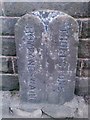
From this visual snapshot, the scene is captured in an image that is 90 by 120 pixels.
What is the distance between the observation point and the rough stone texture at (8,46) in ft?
6.84

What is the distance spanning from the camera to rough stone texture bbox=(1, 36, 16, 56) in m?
2.08

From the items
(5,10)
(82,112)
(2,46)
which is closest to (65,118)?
(82,112)

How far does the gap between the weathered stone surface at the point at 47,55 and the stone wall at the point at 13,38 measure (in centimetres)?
10

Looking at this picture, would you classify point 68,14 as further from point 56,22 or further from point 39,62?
point 39,62

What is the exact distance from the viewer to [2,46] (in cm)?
212

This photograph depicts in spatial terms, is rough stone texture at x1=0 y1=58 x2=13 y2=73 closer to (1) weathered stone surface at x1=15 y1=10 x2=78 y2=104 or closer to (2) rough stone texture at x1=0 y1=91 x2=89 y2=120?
(1) weathered stone surface at x1=15 y1=10 x2=78 y2=104

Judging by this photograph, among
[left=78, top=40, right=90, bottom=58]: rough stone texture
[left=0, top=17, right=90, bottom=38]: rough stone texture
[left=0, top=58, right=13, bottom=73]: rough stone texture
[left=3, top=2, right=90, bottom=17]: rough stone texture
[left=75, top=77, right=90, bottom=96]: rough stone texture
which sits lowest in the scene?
[left=75, top=77, right=90, bottom=96]: rough stone texture

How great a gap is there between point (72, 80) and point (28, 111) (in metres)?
0.43

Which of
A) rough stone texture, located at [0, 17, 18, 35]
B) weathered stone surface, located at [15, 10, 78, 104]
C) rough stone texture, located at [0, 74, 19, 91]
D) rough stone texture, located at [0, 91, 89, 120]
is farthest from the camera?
rough stone texture, located at [0, 74, 19, 91]

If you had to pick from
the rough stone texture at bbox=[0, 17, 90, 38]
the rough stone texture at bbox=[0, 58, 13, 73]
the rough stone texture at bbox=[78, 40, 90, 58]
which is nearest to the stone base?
the rough stone texture at bbox=[0, 58, 13, 73]

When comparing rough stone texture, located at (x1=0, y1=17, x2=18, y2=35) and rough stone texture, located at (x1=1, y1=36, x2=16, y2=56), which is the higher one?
rough stone texture, located at (x1=0, y1=17, x2=18, y2=35)

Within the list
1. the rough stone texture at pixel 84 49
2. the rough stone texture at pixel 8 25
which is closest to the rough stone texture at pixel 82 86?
the rough stone texture at pixel 84 49

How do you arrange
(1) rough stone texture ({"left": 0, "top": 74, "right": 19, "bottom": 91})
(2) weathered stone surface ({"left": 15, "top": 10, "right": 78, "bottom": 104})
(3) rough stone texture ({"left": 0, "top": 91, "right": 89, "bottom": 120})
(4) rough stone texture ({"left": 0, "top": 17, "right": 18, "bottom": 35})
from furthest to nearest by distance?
1. (1) rough stone texture ({"left": 0, "top": 74, "right": 19, "bottom": 91})
2. (3) rough stone texture ({"left": 0, "top": 91, "right": 89, "bottom": 120})
3. (4) rough stone texture ({"left": 0, "top": 17, "right": 18, "bottom": 35})
4. (2) weathered stone surface ({"left": 15, "top": 10, "right": 78, "bottom": 104})

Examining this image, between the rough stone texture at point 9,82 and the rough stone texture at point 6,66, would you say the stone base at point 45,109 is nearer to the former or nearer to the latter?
the rough stone texture at point 9,82
